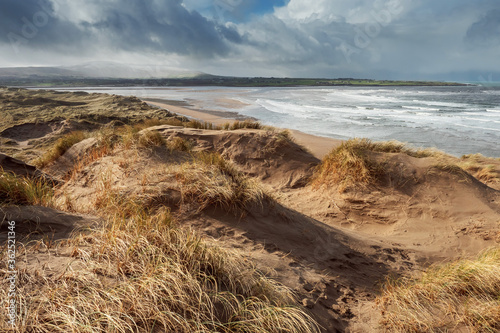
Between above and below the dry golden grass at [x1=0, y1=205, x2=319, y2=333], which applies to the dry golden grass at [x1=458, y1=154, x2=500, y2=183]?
below

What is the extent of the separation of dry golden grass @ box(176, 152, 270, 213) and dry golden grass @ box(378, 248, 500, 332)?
8.01ft

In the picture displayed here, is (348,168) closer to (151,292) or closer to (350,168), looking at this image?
(350,168)

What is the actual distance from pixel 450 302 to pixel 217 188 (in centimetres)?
324

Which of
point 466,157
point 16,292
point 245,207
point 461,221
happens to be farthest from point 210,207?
point 466,157

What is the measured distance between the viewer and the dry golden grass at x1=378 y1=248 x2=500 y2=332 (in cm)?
276

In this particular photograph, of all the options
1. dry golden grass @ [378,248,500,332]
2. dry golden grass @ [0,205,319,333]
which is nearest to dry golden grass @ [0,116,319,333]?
dry golden grass @ [0,205,319,333]

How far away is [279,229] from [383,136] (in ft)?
48.1

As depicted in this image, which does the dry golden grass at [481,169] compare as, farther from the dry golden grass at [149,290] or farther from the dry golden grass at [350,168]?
the dry golden grass at [149,290]

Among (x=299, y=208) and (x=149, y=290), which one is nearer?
(x=149, y=290)

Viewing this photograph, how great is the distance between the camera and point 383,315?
9.95 ft

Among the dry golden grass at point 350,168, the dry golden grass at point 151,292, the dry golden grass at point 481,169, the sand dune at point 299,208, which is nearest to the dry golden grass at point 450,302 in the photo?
the sand dune at point 299,208

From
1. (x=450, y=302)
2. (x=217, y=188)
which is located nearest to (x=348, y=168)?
(x=217, y=188)

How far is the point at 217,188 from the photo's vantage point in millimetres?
4758

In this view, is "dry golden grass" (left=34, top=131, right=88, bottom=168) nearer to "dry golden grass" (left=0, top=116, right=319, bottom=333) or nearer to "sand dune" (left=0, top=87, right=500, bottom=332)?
"sand dune" (left=0, top=87, right=500, bottom=332)
